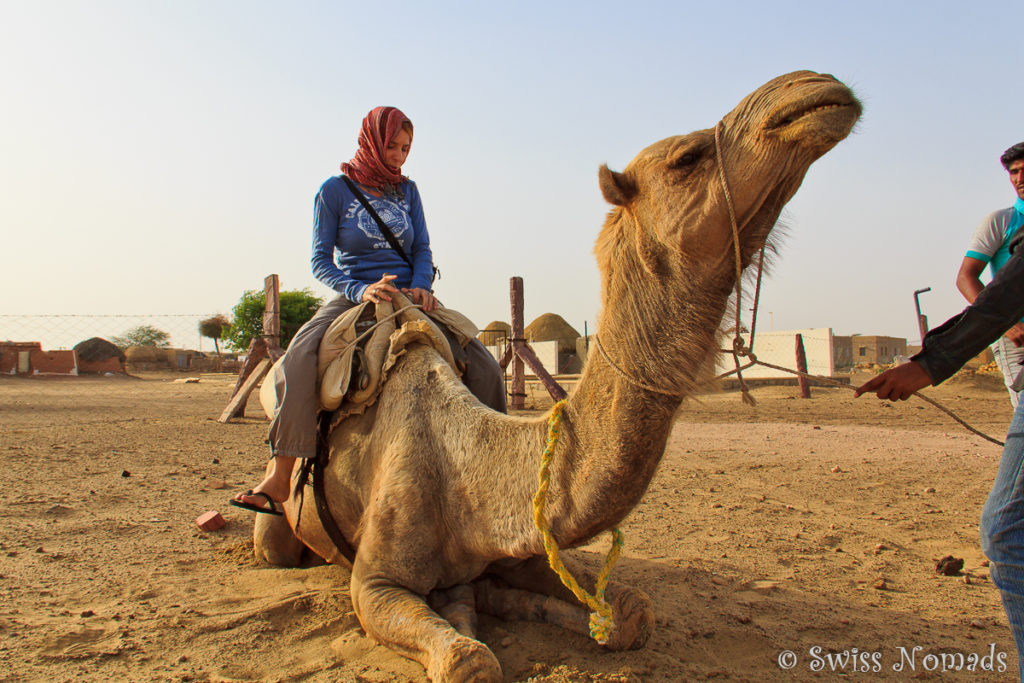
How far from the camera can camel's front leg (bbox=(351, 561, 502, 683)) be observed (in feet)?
7.60

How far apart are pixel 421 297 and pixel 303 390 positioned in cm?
85

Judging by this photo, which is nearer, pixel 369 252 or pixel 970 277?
pixel 369 252

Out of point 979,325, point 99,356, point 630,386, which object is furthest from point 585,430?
point 99,356

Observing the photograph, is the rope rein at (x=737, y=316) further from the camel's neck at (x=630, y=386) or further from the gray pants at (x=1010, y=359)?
the gray pants at (x=1010, y=359)

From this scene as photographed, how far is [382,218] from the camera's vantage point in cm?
410

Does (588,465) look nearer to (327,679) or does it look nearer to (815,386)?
(327,679)

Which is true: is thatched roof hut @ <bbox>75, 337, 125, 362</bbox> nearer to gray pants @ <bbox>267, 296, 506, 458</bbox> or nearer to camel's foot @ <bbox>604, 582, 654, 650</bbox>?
gray pants @ <bbox>267, 296, 506, 458</bbox>

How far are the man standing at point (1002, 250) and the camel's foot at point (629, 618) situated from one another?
2.75 m

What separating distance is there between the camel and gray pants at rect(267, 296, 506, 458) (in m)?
0.19

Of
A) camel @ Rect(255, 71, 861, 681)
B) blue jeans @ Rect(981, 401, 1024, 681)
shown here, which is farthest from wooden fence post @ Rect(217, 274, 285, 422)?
blue jeans @ Rect(981, 401, 1024, 681)

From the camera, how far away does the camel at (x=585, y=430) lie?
1935 mm

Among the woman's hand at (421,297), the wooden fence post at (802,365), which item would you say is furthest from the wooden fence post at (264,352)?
the wooden fence post at (802,365)

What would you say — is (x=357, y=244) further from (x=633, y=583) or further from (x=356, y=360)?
(x=633, y=583)

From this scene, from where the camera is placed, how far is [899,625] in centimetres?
324
